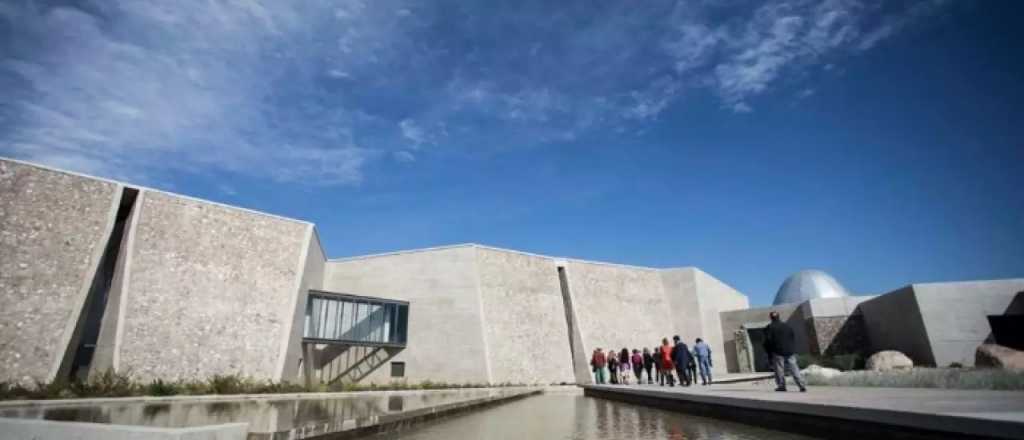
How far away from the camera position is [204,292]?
811 inches

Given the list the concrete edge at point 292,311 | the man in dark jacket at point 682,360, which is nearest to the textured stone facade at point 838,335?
the man in dark jacket at point 682,360

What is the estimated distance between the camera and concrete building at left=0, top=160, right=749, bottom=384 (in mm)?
17000

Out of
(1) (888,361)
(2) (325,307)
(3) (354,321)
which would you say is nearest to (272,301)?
(2) (325,307)

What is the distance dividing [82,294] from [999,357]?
99.3 ft

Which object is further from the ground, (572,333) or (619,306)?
(619,306)

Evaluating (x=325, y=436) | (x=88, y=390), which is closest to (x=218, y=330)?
(x=88, y=390)

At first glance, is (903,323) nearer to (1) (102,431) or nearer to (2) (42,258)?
(1) (102,431)

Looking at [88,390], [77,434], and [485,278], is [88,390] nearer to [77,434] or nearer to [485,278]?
[77,434]

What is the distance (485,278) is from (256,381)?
507 inches

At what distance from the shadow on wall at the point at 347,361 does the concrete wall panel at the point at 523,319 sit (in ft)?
19.3

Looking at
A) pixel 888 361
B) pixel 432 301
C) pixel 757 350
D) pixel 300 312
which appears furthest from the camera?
pixel 757 350

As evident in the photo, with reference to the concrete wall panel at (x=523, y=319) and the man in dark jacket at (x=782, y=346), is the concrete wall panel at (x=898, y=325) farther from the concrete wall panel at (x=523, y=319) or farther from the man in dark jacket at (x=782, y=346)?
the man in dark jacket at (x=782, y=346)

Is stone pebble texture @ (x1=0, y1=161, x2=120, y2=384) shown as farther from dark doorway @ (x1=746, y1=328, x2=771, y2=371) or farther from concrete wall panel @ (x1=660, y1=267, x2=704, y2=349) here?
dark doorway @ (x1=746, y1=328, x2=771, y2=371)

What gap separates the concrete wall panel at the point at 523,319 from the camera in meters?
27.8
